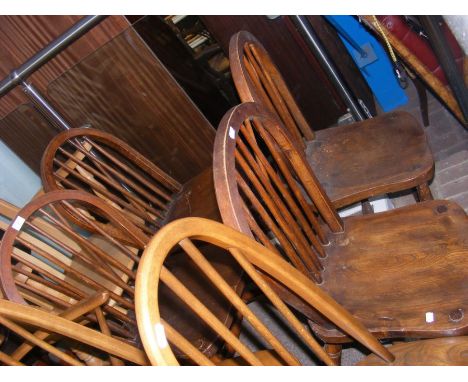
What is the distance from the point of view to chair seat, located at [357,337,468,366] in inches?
33.2

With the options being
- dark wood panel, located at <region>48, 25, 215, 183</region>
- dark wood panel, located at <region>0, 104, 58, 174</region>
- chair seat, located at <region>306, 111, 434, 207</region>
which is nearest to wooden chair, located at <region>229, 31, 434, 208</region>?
chair seat, located at <region>306, 111, 434, 207</region>

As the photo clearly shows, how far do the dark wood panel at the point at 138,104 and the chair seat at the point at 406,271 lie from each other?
1142 mm

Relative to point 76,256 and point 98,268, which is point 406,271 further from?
point 76,256

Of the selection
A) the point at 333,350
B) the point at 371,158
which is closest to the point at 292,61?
the point at 371,158

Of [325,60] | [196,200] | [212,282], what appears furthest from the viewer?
[325,60]

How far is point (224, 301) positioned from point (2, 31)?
1.59 m

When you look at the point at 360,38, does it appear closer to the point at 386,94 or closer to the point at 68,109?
the point at 386,94

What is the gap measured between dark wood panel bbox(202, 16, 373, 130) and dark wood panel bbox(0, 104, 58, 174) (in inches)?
33.6

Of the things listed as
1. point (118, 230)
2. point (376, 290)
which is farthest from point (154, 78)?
point (376, 290)

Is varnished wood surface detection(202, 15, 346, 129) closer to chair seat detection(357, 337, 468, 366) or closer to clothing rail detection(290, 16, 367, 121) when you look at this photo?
clothing rail detection(290, 16, 367, 121)

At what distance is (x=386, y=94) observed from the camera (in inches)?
91.5

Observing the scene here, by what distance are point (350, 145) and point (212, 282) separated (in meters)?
0.92

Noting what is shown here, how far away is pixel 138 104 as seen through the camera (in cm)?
206

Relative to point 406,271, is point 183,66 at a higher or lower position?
higher
